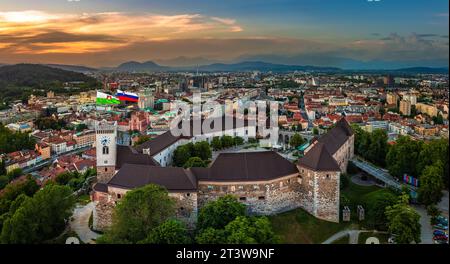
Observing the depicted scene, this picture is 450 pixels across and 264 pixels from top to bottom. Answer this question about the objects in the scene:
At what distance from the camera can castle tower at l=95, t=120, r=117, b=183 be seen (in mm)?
14664

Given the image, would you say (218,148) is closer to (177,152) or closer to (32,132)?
(177,152)

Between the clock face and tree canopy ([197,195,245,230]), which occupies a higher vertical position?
the clock face

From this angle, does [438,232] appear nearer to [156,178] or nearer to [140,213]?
[156,178]

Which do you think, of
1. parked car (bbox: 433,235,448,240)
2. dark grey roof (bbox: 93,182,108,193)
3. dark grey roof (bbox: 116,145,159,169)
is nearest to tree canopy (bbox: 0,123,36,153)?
dark grey roof (bbox: 116,145,159,169)

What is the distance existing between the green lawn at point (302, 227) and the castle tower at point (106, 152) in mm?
5947

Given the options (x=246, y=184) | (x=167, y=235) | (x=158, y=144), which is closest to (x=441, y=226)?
(x=246, y=184)

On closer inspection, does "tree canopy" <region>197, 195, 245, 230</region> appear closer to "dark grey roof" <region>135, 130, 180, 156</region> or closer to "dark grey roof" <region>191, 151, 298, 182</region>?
"dark grey roof" <region>191, 151, 298, 182</region>

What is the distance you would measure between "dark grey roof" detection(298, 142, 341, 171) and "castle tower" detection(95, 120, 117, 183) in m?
6.51

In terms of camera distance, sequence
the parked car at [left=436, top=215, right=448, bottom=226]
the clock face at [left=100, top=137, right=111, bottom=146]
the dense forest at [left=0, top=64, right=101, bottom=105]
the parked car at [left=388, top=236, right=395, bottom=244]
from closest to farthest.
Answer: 1. the parked car at [left=388, top=236, right=395, bottom=244]
2. the parked car at [left=436, top=215, right=448, bottom=226]
3. the clock face at [left=100, top=137, right=111, bottom=146]
4. the dense forest at [left=0, top=64, right=101, bottom=105]

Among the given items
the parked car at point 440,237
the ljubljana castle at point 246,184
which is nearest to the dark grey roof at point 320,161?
the ljubljana castle at point 246,184

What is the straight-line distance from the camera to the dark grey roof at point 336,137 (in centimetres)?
1695

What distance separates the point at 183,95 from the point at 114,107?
38.8 feet

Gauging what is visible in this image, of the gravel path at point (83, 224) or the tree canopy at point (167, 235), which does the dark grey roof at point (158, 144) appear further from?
the tree canopy at point (167, 235)
